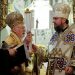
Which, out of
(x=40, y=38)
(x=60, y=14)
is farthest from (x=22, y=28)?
(x=60, y=14)

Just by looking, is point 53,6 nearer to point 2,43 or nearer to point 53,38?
point 53,38

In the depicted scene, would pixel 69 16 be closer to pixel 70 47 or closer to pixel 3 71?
pixel 70 47

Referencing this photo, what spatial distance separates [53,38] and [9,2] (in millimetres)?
431

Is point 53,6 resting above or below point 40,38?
above

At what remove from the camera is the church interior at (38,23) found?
2.33 m

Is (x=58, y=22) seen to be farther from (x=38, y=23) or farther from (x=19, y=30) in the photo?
(x=19, y=30)

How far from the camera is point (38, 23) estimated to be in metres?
2.36

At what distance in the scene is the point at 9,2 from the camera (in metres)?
2.39

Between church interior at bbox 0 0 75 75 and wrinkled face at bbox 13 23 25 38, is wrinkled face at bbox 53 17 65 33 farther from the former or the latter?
wrinkled face at bbox 13 23 25 38

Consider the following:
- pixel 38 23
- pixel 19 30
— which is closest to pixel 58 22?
pixel 38 23

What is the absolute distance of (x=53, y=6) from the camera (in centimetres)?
236

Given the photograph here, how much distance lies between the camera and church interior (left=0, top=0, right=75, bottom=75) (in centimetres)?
233

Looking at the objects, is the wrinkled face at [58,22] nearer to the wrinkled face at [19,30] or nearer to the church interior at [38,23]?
the church interior at [38,23]

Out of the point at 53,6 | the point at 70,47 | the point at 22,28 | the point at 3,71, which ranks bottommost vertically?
the point at 3,71
